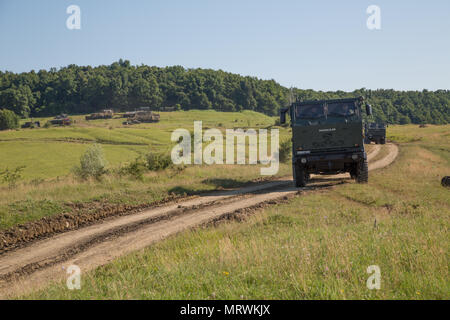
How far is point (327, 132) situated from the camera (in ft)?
55.9

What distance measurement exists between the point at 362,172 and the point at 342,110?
3.30 metres

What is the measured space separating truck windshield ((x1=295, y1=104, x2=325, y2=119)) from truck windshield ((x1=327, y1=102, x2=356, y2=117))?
1.21 ft

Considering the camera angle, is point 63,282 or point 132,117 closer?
point 63,282

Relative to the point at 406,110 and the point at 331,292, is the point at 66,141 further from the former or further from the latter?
the point at 406,110

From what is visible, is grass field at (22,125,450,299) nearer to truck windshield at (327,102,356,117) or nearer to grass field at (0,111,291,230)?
grass field at (0,111,291,230)

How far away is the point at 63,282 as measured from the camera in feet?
20.9

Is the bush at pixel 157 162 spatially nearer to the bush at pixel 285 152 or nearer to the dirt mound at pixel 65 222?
the dirt mound at pixel 65 222

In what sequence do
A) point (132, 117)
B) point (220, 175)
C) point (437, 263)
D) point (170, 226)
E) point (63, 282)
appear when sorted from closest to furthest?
point (437, 263) → point (63, 282) → point (170, 226) → point (220, 175) → point (132, 117)

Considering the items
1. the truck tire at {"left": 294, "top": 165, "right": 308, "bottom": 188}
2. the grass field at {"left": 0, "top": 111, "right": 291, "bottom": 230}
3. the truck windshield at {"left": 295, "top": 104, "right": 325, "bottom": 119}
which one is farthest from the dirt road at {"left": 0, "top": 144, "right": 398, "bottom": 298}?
the truck windshield at {"left": 295, "top": 104, "right": 325, "bottom": 119}

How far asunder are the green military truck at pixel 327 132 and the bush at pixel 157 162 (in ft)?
34.2

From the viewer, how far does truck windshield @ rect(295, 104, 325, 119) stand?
17.3 meters

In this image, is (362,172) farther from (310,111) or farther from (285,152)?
(285,152)
